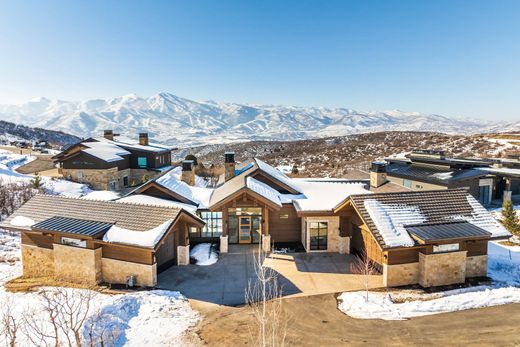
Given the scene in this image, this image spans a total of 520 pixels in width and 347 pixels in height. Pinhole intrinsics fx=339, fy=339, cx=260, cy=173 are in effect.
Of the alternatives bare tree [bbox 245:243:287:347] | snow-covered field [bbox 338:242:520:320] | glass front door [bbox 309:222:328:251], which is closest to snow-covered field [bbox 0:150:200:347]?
bare tree [bbox 245:243:287:347]

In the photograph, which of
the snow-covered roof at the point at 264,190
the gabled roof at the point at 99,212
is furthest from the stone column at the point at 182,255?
the snow-covered roof at the point at 264,190

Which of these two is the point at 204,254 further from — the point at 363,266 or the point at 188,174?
the point at 363,266

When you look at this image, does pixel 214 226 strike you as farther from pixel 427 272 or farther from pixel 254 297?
pixel 427 272

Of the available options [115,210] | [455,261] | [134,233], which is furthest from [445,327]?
[115,210]

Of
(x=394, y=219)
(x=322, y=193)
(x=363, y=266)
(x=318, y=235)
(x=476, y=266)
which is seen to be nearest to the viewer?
(x=394, y=219)

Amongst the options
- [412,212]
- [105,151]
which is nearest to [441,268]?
[412,212]

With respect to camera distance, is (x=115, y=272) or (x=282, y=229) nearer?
(x=115, y=272)

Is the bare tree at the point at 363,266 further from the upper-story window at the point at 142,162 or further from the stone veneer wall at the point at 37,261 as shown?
the upper-story window at the point at 142,162
